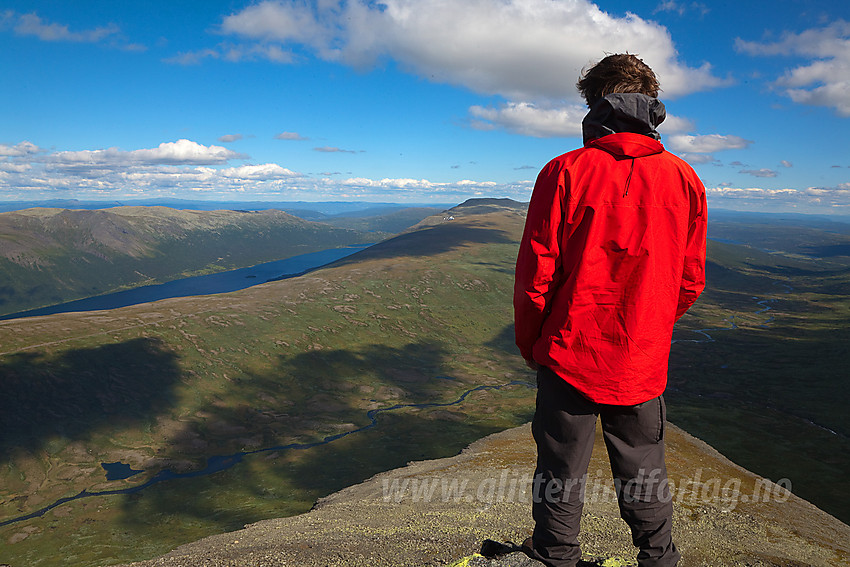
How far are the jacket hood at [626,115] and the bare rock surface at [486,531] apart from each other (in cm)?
652

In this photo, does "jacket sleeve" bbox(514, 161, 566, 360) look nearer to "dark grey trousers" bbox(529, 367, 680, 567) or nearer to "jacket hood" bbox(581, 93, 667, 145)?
"jacket hood" bbox(581, 93, 667, 145)

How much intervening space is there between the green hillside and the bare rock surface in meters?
58.8

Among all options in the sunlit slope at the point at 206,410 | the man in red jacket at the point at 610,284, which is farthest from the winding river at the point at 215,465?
the man in red jacket at the point at 610,284

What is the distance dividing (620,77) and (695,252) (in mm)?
2339

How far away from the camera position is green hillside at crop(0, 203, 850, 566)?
8600 centimetres

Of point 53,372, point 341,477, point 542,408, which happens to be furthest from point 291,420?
point 542,408

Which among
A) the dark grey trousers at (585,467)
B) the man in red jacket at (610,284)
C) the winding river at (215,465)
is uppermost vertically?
the man in red jacket at (610,284)

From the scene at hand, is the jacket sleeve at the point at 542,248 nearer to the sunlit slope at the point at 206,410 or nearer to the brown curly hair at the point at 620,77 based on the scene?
the brown curly hair at the point at 620,77

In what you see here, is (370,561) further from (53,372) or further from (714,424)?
(53,372)

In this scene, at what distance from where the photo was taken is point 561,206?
4.84 metres

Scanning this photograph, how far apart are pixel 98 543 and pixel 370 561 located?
89349 millimetres

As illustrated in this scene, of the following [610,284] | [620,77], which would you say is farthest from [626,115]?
[610,284]

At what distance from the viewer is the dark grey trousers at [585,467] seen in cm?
512

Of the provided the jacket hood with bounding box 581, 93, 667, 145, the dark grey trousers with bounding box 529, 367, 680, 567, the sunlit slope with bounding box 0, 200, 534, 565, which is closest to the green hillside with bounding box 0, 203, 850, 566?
the sunlit slope with bounding box 0, 200, 534, 565
